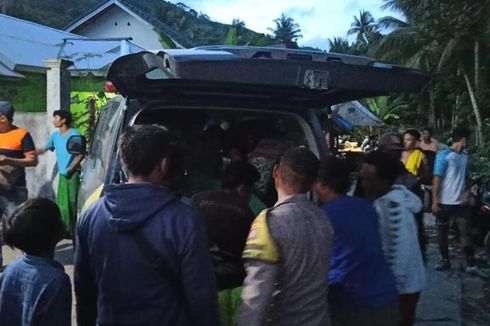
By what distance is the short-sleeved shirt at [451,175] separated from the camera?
8234mm

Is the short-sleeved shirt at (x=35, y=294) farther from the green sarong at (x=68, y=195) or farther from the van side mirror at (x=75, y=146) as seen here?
the green sarong at (x=68, y=195)

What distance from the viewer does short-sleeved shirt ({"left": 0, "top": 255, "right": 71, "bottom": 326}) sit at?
3084 millimetres

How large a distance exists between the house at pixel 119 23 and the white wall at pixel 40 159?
2251 cm

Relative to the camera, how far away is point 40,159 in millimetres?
11523

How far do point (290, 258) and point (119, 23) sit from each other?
111 feet

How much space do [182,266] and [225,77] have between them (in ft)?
4.07

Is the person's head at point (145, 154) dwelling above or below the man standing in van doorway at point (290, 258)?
above

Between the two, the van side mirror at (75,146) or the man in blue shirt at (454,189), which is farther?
the man in blue shirt at (454,189)

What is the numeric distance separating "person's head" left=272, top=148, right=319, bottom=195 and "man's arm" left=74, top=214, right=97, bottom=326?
925 millimetres

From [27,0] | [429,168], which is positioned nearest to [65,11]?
[27,0]

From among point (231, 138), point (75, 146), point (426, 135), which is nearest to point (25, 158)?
point (75, 146)

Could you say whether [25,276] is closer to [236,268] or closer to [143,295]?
[143,295]

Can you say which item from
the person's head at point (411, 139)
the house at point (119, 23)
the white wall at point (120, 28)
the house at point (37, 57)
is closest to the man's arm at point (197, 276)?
the person's head at point (411, 139)

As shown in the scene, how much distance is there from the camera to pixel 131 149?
289cm
